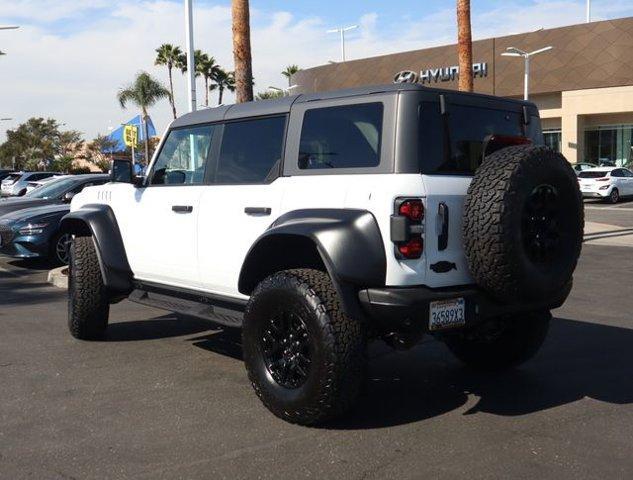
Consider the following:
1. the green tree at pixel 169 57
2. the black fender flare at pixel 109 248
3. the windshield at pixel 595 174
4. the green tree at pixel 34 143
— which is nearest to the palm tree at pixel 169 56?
the green tree at pixel 169 57

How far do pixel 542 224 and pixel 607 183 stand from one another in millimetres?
27501

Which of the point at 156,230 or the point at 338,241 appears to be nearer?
the point at 338,241

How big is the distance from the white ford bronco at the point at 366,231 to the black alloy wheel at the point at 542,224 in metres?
0.01

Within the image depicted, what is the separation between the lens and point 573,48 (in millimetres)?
44656

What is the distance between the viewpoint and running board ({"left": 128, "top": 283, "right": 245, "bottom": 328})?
5.03 metres

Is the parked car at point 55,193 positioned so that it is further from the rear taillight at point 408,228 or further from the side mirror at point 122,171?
the rear taillight at point 408,228

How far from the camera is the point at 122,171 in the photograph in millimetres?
6066

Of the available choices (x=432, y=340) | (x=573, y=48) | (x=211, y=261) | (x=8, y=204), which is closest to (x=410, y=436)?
(x=211, y=261)

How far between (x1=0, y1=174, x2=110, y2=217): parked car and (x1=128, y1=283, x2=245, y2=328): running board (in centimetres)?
714

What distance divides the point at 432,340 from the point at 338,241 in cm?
295

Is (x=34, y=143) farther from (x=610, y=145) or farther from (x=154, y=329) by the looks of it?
(x=154, y=329)

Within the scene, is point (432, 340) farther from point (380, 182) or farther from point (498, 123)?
point (380, 182)

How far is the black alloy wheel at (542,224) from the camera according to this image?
13.8ft

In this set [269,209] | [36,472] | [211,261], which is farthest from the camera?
[211,261]
